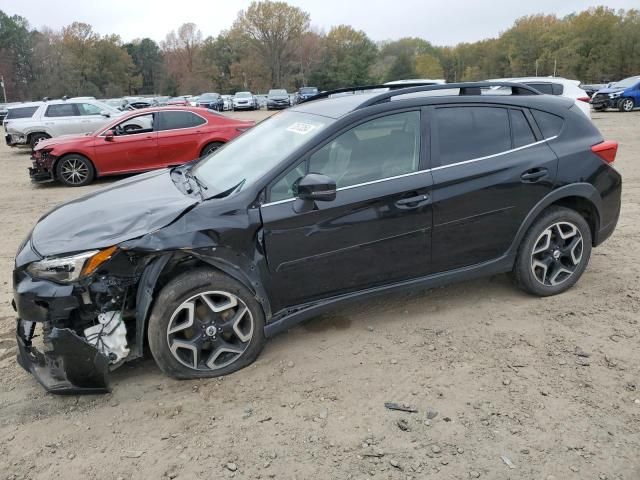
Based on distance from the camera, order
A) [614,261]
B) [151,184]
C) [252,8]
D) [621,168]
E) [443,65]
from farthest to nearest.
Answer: [443,65] < [252,8] < [621,168] < [614,261] < [151,184]

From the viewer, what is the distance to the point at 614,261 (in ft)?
16.6

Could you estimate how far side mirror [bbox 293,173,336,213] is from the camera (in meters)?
3.27

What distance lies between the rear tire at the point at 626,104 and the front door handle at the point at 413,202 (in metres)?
24.5

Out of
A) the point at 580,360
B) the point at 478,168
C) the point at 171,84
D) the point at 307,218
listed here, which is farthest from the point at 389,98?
the point at 171,84

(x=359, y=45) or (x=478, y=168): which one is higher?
(x=359, y=45)

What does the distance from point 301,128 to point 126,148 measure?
305 inches

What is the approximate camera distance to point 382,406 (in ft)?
10.0

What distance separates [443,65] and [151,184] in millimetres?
121412

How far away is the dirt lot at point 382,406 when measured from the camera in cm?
264

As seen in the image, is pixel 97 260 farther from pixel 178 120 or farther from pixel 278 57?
pixel 278 57

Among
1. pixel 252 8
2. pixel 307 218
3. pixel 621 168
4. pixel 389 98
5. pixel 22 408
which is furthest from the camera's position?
pixel 252 8

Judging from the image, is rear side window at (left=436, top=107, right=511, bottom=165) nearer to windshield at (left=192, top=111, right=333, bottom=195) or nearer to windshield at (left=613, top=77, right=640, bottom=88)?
windshield at (left=192, top=111, right=333, bottom=195)

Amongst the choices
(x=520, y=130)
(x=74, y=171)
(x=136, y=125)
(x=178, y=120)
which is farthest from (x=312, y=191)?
(x=74, y=171)

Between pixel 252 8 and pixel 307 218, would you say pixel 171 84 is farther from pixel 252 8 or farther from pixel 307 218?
pixel 307 218
